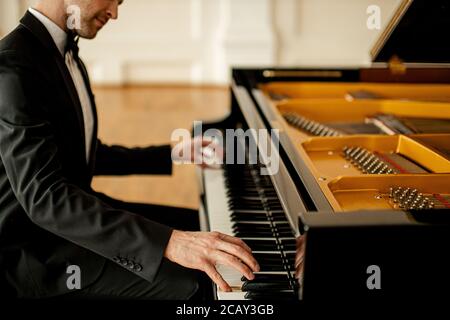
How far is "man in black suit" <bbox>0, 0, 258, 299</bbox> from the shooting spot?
52.8 inches

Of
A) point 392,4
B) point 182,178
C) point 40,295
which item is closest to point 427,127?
point 40,295

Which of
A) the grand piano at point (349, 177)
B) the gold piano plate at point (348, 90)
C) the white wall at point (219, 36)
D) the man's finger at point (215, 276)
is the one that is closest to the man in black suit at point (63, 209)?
the man's finger at point (215, 276)

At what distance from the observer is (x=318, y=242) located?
39.6 inches

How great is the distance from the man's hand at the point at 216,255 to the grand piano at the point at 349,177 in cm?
8

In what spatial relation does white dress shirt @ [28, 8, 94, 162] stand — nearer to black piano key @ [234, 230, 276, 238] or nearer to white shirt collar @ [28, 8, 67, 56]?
white shirt collar @ [28, 8, 67, 56]

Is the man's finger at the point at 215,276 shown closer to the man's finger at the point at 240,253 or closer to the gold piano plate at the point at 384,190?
the man's finger at the point at 240,253

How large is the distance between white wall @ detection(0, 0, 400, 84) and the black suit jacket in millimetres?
5607

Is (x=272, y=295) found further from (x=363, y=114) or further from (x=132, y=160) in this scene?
(x=363, y=114)

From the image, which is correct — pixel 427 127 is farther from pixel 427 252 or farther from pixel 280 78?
pixel 427 252

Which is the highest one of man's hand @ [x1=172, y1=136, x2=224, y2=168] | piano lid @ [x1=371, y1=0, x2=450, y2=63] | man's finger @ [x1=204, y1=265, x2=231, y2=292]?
piano lid @ [x1=371, y1=0, x2=450, y2=63]

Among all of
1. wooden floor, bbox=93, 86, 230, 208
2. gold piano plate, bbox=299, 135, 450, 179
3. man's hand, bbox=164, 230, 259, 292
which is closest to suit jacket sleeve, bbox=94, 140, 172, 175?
gold piano plate, bbox=299, 135, 450, 179

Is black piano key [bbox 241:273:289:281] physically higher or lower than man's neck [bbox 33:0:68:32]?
lower

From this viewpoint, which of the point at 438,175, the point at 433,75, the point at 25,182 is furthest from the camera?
the point at 433,75

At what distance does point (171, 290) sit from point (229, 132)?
1.05 meters
